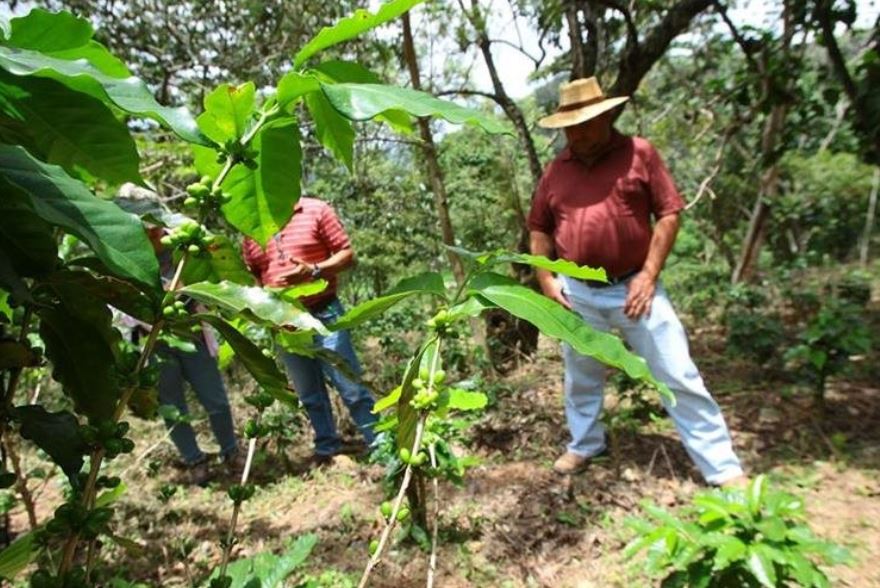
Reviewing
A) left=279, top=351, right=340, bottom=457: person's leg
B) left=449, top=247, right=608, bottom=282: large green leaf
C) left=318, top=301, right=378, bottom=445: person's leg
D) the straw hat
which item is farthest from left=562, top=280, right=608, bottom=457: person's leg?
left=449, top=247, right=608, bottom=282: large green leaf

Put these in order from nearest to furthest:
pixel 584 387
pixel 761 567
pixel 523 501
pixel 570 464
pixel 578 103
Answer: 1. pixel 761 567
2. pixel 578 103
3. pixel 523 501
4. pixel 584 387
5. pixel 570 464

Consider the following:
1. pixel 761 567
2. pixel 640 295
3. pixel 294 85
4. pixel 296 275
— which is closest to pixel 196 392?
pixel 296 275

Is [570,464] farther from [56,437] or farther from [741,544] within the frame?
[56,437]

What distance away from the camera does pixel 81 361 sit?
754 millimetres

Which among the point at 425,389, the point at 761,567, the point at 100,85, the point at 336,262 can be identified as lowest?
the point at 761,567

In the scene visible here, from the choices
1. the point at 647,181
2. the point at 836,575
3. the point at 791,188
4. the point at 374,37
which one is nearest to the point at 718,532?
the point at 836,575

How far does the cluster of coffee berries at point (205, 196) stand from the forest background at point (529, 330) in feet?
0.77

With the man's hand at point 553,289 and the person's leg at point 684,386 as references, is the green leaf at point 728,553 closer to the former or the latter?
the person's leg at point 684,386

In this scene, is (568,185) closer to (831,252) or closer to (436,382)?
(436,382)

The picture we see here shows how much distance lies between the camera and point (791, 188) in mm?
15422

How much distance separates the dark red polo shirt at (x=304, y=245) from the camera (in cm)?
317

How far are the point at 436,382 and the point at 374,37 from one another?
5.52 meters

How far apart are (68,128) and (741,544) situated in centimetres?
211

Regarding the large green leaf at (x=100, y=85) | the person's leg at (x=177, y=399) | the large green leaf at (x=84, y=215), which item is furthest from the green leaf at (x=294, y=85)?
the person's leg at (x=177, y=399)
